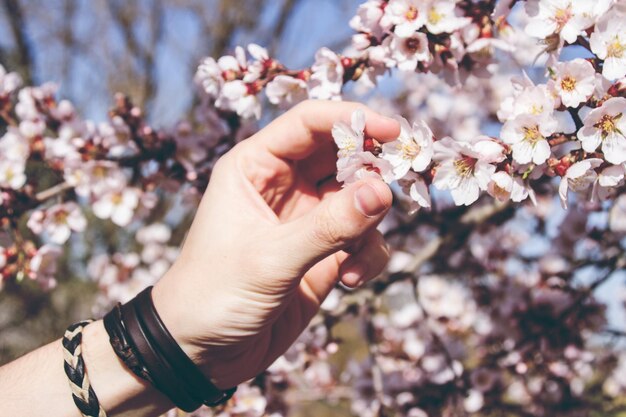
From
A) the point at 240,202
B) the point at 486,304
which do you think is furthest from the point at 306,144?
the point at 486,304

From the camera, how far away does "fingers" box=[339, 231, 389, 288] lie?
155 centimetres

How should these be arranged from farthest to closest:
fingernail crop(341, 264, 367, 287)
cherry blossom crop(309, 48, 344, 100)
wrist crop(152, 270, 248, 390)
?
cherry blossom crop(309, 48, 344, 100) → fingernail crop(341, 264, 367, 287) → wrist crop(152, 270, 248, 390)

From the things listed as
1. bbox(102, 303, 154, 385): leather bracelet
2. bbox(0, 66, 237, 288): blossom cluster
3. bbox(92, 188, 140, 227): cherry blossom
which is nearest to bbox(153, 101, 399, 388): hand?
bbox(102, 303, 154, 385): leather bracelet

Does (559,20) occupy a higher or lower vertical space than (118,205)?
higher

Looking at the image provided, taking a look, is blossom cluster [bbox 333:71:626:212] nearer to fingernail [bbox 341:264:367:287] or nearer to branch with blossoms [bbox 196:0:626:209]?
branch with blossoms [bbox 196:0:626:209]

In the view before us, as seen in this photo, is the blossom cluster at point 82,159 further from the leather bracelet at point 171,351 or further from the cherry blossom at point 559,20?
the cherry blossom at point 559,20

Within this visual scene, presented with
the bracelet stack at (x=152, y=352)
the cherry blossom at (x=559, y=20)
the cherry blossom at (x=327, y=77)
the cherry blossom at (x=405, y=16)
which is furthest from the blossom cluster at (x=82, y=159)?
the cherry blossom at (x=559, y=20)

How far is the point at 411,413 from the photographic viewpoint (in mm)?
2887

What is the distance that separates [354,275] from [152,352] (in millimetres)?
554

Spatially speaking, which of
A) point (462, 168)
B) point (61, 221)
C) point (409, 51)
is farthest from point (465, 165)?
A: point (61, 221)

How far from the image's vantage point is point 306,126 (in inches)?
61.7

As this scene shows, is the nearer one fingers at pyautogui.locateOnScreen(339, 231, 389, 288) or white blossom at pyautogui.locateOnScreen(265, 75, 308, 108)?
fingers at pyautogui.locateOnScreen(339, 231, 389, 288)

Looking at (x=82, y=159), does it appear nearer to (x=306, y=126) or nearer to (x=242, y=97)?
(x=242, y=97)

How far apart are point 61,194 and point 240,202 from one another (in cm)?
130
